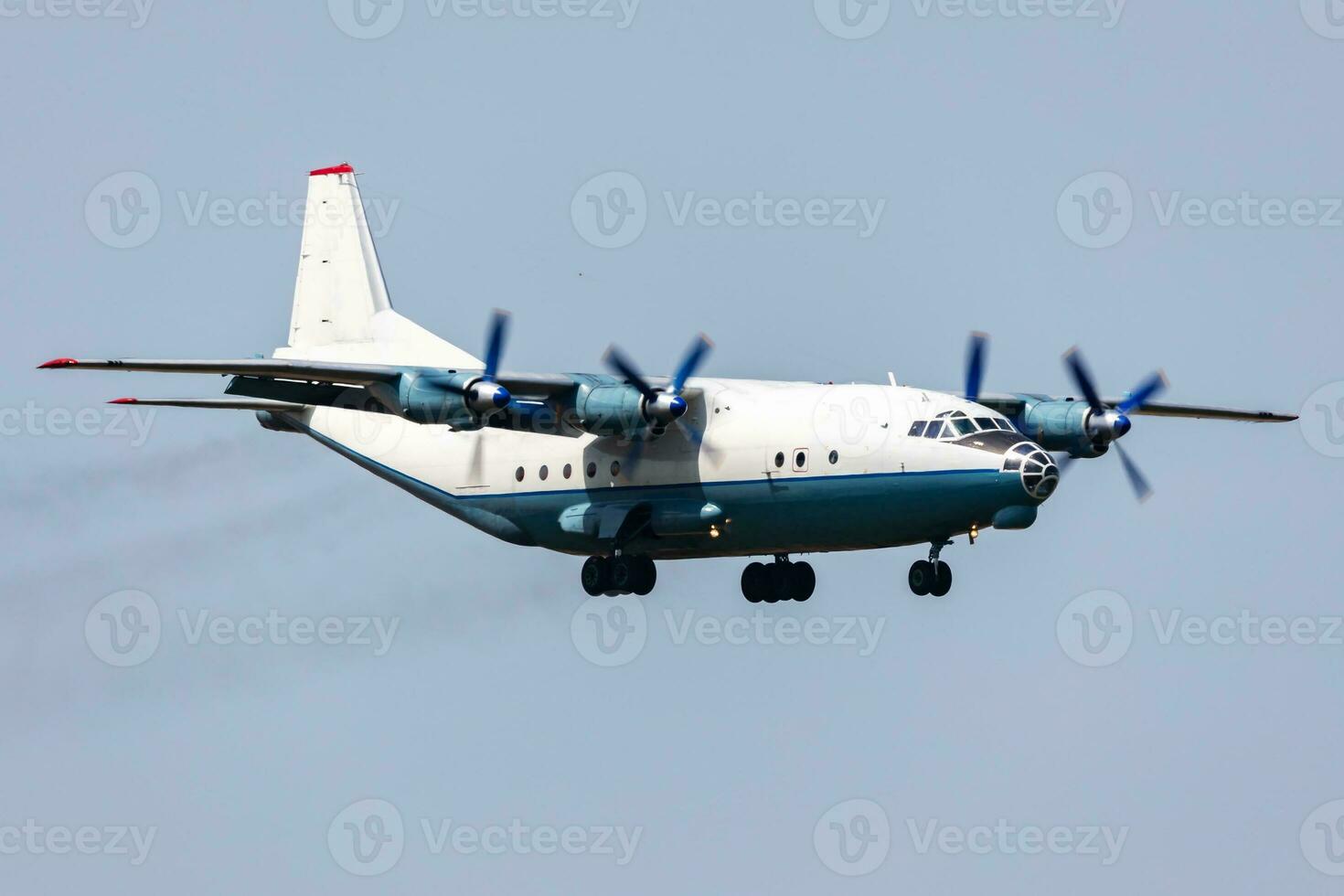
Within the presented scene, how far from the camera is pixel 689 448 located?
31.5 metres

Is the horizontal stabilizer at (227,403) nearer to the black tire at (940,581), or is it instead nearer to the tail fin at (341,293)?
the tail fin at (341,293)

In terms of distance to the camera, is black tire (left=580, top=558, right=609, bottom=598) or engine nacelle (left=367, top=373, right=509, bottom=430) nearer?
engine nacelle (left=367, top=373, right=509, bottom=430)

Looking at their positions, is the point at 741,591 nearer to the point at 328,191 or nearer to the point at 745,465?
the point at 745,465

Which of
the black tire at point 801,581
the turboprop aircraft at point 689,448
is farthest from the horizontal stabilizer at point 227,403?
the black tire at point 801,581

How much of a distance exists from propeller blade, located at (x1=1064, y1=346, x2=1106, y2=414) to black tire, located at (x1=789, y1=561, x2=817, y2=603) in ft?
17.2

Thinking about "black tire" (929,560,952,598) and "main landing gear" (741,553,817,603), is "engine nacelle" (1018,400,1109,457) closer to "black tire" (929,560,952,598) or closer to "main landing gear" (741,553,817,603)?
"black tire" (929,560,952,598)

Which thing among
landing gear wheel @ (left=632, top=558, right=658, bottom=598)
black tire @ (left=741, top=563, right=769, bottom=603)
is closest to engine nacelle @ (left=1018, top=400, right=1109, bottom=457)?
black tire @ (left=741, top=563, right=769, bottom=603)

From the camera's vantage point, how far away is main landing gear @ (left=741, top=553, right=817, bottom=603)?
33438 mm

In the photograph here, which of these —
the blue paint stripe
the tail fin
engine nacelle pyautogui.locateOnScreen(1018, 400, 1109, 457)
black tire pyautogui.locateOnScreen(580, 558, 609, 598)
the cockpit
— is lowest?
black tire pyautogui.locateOnScreen(580, 558, 609, 598)

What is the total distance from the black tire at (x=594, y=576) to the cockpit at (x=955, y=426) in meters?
5.51

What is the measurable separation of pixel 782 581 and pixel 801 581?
0.31m

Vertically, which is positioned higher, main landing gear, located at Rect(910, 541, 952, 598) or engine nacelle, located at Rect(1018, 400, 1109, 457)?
engine nacelle, located at Rect(1018, 400, 1109, 457)

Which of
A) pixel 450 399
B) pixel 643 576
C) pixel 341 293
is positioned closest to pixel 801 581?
pixel 643 576

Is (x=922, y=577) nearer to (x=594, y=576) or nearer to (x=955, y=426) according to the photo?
(x=955, y=426)
